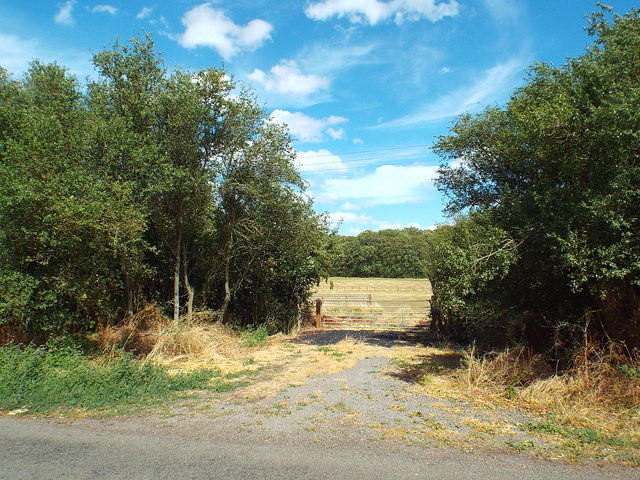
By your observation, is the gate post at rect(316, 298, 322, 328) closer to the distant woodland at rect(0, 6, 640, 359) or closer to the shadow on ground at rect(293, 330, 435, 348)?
the shadow on ground at rect(293, 330, 435, 348)

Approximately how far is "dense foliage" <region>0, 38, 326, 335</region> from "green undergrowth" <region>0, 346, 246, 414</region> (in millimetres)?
1127

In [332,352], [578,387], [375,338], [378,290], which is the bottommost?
[378,290]

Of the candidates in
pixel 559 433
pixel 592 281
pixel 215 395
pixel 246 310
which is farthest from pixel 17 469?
pixel 246 310

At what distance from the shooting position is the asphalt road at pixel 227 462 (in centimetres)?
402

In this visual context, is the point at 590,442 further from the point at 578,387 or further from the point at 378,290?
the point at 378,290

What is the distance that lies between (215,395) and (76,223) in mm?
4042

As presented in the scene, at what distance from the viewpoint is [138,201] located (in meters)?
9.36

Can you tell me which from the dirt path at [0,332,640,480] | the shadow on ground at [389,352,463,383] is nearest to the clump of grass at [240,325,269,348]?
the shadow on ground at [389,352,463,383]

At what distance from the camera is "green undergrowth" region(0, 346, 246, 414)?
6172 mm

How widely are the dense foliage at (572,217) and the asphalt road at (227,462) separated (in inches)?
132

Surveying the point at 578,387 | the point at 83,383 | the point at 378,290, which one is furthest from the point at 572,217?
the point at 378,290

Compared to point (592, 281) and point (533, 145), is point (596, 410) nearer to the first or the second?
point (592, 281)

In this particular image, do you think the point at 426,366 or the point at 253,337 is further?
the point at 253,337

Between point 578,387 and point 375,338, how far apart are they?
937cm
